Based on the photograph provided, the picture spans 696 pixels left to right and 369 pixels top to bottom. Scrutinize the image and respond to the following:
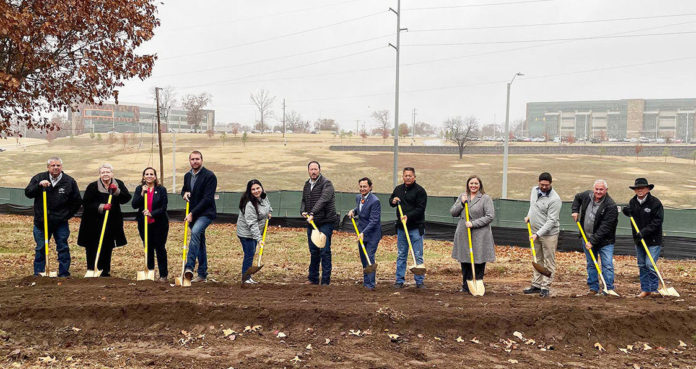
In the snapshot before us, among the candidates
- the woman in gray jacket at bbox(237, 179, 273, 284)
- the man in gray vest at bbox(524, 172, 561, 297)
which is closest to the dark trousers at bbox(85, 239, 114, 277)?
the woman in gray jacket at bbox(237, 179, 273, 284)

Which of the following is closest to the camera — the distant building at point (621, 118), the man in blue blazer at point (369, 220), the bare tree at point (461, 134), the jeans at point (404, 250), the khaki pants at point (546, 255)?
the khaki pants at point (546, 255)

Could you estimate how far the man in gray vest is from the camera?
8.40 m

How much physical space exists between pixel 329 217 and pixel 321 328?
2638 mm

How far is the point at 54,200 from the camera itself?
8.88m

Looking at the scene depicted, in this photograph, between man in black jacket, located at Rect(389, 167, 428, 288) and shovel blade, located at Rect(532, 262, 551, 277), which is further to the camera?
man in black jacket, located at Rect(389, 167, 428, 288)

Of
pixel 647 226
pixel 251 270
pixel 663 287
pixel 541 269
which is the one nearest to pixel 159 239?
pixel 251 270

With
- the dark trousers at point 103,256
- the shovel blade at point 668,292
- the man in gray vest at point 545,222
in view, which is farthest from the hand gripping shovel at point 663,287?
the dark trousers at point 103,256

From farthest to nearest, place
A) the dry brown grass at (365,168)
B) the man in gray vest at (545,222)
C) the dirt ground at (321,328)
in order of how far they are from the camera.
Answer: the dry brown grass at (365,168), the man in gray vest at (545,222), the dirt ground at (321,328)

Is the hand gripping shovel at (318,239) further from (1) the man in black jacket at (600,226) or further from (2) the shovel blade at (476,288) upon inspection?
(1) the man in black jacket at (600,226)

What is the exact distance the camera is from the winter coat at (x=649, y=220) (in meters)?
8.44

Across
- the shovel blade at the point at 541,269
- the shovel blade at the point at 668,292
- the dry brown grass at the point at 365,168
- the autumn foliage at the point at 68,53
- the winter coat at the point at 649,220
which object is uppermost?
the autumn foliage at the point at 68,53

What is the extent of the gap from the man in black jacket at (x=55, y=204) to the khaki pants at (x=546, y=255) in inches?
289

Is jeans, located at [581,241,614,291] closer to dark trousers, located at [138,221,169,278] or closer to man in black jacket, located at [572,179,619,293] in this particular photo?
man in black jacket, located at [572,179,619,293]

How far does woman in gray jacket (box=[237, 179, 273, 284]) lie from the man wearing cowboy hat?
5.62 m
